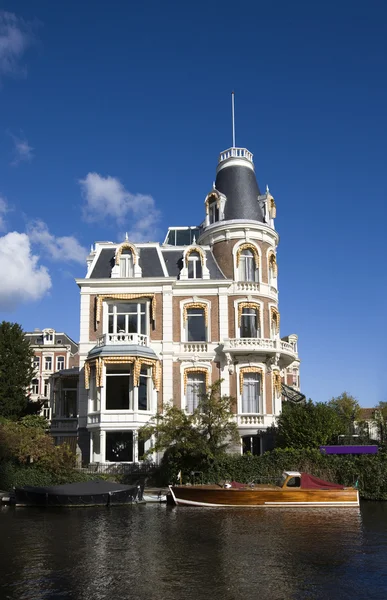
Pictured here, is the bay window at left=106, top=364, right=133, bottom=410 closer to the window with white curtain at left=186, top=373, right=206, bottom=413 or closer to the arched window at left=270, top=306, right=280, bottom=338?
the window with white curtain at left=186, top=373, right=206, bottom=413

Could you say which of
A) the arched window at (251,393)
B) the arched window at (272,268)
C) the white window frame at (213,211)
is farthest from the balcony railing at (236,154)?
the arched window at (251,393)

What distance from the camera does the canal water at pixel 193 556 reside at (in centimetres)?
1389

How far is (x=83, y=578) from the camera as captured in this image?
1484cm

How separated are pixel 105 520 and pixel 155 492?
26.5 ft

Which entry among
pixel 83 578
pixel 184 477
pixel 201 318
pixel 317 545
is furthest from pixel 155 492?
pixel 83 578

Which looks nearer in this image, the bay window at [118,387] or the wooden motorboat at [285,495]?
the wooden motorboat at [285,495]

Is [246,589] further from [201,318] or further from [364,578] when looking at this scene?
[201,318]

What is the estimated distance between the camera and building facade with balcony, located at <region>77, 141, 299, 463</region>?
35281 millimetres

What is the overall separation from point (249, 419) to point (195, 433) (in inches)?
218

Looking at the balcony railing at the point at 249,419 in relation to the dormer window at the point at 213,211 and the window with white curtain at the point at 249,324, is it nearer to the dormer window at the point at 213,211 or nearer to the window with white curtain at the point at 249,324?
the window with white curtain at the point at 249,324

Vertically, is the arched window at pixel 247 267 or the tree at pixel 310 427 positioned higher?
the arched window at pixel 247 267

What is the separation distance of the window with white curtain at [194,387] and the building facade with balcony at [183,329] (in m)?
0.06

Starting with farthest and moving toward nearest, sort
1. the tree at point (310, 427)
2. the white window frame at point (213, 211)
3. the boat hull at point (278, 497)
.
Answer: the white window frame at point (213, 211) < the tree at point (310, 427) < the boat hull at point (278, 497)

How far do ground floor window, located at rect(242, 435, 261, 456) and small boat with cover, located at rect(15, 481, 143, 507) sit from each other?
32.2ft
